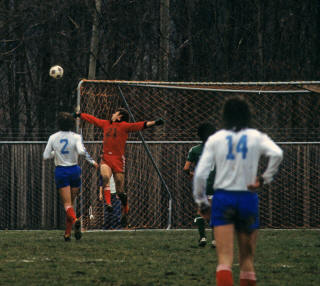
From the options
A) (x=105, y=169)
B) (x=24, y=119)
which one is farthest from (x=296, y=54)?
(x=105, y=169)

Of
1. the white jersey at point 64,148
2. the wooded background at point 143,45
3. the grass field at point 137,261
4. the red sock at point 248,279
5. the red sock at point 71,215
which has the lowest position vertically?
the grass field at point 137,261

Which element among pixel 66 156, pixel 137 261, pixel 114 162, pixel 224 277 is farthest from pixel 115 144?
pixel 224 277

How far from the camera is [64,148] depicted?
12.4 meters

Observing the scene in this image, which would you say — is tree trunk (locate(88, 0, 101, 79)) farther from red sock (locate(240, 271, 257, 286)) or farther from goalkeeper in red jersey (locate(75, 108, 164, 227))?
red sock (locate(240, 271, 257, 286))

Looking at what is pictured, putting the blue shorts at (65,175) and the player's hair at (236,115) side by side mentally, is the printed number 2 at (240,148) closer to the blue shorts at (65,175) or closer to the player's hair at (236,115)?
the player's hair at (236,115)

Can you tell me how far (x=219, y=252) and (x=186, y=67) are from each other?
17.6 m

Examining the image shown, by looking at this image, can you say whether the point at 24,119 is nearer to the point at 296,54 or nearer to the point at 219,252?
the point at 296,54

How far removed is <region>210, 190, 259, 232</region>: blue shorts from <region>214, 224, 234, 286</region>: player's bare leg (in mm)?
54

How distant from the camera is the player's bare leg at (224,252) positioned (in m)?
5.97

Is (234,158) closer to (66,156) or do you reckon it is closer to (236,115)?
(236,115)

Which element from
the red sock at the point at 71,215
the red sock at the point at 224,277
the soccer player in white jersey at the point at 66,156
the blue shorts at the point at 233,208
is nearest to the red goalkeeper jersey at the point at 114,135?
the soccer player in white jersey at the point at 66,156

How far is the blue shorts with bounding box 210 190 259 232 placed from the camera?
606cm

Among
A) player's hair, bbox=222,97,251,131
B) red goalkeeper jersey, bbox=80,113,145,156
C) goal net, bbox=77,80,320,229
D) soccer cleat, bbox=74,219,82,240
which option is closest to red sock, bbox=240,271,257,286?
player's hair, bbox=222,97,251,131

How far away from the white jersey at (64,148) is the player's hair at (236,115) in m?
6.37
